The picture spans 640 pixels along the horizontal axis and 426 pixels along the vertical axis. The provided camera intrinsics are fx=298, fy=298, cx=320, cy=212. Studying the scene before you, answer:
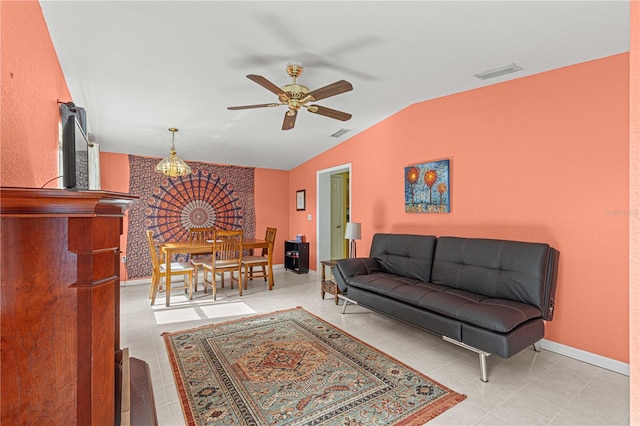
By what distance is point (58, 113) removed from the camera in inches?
90.9

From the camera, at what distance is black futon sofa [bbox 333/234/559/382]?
7.29 feet

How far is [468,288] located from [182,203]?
4870 mm

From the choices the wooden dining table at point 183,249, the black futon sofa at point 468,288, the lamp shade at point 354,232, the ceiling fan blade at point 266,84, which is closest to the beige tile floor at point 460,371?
the black futon sofa at point 468,288

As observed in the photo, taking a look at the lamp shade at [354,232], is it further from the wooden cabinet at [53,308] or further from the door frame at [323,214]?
the wooden cabinet at [53,308]

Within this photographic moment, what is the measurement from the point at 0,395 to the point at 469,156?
373cm

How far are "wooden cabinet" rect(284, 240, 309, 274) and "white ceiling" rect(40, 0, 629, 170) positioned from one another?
310cm

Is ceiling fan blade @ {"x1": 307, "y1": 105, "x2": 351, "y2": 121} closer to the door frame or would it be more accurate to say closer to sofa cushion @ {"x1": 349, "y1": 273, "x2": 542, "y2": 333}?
sofa cushion @ {"x1": 349, "y1": 273, "x2": 542, "y2": 333}

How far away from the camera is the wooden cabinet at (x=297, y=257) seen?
6008 mm

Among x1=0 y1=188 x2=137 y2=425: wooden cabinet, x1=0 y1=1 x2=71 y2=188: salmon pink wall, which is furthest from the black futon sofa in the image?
x1=0 y1=1 x2=71 y2=188: salmon pink wall

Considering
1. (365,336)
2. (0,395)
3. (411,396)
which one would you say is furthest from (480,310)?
(0,395)

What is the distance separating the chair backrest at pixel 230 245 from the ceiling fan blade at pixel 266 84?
2452mm

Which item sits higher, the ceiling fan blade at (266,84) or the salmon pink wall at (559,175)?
the ceiling fan blade at (266,84)

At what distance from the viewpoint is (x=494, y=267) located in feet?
9.07

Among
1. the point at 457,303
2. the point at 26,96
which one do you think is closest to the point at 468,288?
the point at 457,303
